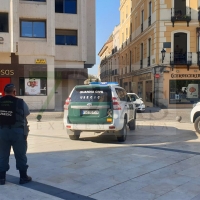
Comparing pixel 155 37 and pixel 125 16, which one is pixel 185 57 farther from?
pixel 125 16

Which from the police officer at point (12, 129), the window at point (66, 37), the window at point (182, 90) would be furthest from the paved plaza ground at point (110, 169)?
the window at point (182, 90)

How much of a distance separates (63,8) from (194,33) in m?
11.4

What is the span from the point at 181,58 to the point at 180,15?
3.73 m

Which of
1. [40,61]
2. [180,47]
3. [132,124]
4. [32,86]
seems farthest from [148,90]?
[132,124]

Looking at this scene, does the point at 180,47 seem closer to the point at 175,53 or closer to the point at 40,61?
the point at 175,53

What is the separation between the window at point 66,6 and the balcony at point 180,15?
340 inches

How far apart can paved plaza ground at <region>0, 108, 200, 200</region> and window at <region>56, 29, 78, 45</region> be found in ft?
47.5

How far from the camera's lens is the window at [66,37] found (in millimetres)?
23234

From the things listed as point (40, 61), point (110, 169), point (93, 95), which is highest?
point (40, 61)

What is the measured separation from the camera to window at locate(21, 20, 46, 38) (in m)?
21.4

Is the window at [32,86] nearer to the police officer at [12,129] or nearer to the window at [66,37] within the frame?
the window at [66,37]

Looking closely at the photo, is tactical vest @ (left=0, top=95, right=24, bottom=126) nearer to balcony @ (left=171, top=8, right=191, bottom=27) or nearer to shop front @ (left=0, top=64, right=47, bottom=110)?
shop front @ (left=0, top=64, right=47, bottom=110)

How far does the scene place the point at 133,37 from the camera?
3453 cm

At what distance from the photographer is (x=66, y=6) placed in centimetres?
2303
